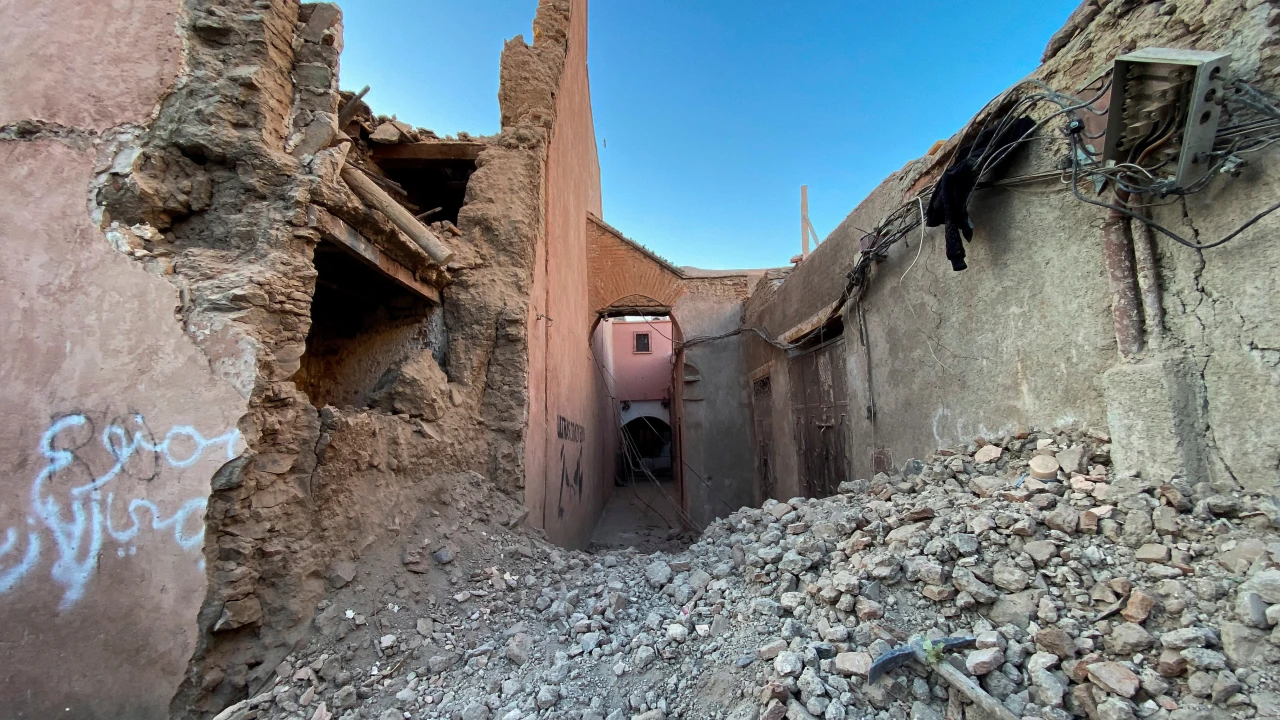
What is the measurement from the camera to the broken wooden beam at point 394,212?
10.6 ft

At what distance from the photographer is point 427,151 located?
4.78m

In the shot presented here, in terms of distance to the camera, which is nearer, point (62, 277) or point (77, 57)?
point (62, 277)

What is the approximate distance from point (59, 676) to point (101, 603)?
0.94 feet

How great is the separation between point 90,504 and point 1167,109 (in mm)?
4679

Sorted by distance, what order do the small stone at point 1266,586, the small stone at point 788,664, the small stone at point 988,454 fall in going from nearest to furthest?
1. the small stone at point 1266,586
2. the small stone at point 788,664
3. the small stone at point 988,454

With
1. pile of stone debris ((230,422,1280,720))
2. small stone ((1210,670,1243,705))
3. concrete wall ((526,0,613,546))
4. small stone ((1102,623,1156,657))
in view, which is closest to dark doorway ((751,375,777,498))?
concrete wall ((526,0,613,546))

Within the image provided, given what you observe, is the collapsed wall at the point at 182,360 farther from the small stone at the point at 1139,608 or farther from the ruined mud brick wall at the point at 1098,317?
the ruined mud brick wall at the point at 1098,317

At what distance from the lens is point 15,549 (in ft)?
7.18

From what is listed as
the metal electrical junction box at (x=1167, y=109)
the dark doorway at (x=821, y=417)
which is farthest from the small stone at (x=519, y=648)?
the dark doorway at (x=821, y=417)

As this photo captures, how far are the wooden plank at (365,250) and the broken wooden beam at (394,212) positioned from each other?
0.21m

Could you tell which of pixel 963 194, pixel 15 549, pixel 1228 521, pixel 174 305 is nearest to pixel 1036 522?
pixel 1228 521

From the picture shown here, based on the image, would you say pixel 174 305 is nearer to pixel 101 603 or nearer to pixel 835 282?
pixel 101 603

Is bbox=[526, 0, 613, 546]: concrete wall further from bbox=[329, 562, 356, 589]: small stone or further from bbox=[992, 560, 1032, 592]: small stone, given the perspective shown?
bbox=[992, 560, 1032, 592]: small stone

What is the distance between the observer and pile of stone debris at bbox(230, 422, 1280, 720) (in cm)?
173
